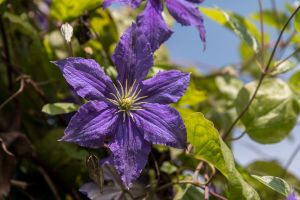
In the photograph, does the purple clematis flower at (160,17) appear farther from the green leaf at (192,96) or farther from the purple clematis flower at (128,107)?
the green leaf at (192,96)

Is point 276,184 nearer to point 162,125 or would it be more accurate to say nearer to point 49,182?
point 162,125

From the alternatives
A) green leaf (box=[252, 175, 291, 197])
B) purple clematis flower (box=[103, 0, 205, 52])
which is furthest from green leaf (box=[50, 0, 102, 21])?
green leaf (box=[252, 175, 291, 197])

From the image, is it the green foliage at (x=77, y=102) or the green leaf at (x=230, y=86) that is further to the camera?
the green leaf at (x=230, y=86)

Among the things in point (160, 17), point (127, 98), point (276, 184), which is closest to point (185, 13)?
point (160, 17)

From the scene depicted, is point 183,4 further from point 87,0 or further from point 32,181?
point 32,181

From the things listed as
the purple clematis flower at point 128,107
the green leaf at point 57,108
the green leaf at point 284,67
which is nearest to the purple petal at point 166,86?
the purple clematis flower at point 128,107

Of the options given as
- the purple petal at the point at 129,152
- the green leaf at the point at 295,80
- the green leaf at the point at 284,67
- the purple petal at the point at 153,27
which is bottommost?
the green leaf at the point at 295,80
